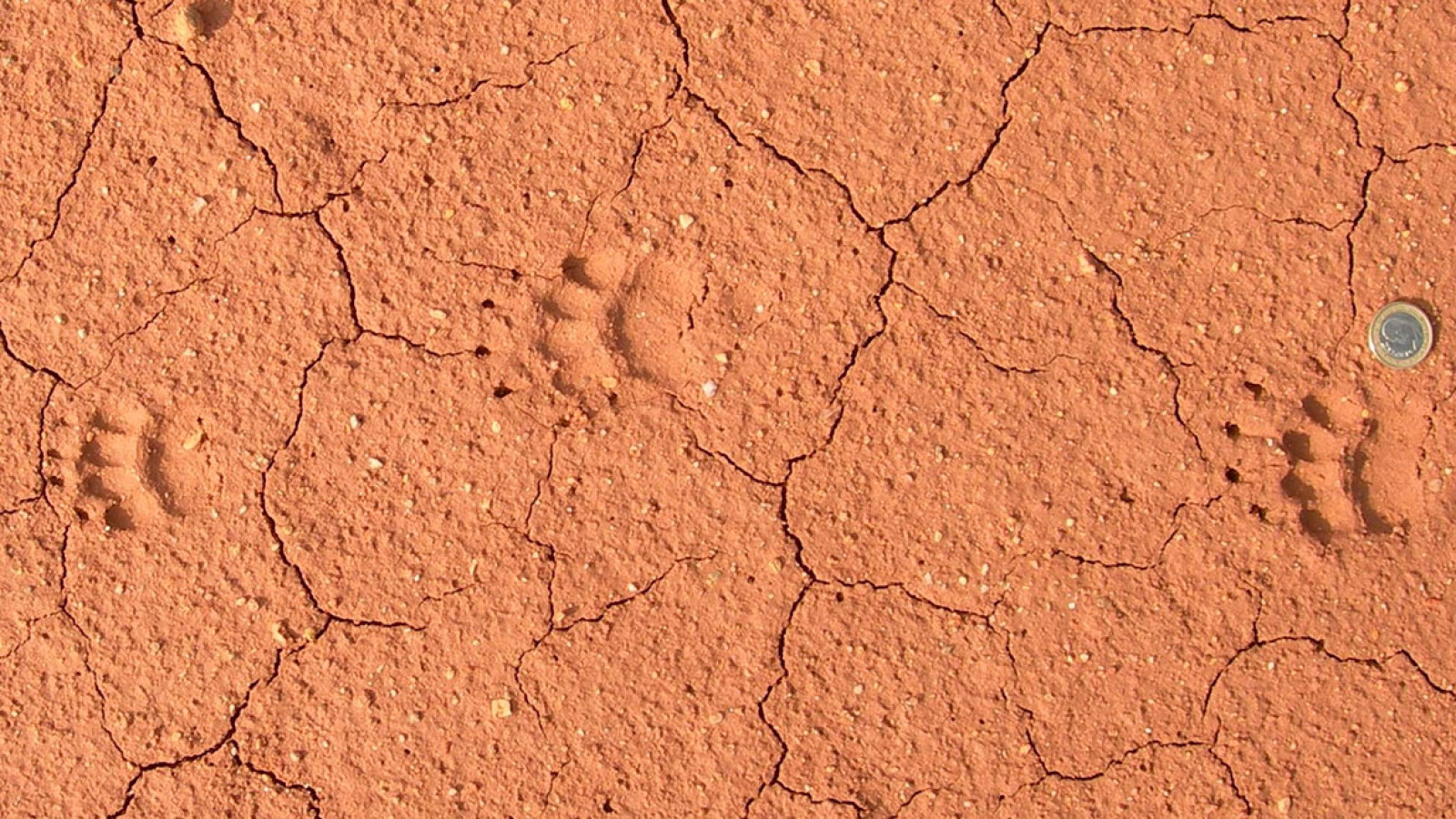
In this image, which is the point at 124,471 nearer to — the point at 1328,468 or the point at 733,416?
the point at 733,416

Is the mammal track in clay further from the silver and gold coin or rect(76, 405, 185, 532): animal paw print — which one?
the silver and gold coin

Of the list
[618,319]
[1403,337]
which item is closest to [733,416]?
[618,319]

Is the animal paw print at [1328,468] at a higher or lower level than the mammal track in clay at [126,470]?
lower

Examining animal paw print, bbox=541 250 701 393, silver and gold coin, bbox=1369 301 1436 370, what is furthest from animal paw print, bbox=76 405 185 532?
silver and gold coin, bbox=1369 301 1436 370

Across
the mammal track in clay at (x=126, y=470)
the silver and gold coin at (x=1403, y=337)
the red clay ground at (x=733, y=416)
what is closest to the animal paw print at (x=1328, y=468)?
the red clay ground at (x=733, y=416)

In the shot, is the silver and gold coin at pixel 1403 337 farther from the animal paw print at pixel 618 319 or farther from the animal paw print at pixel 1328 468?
the animal paw print at pixel 618 319

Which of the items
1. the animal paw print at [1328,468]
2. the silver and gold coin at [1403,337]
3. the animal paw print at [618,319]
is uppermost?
the animal paw print at [618,319]
